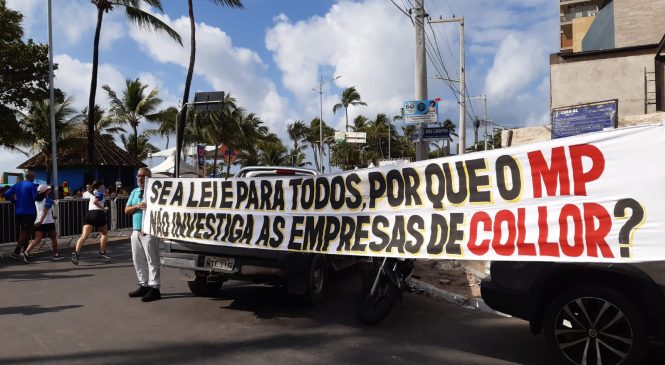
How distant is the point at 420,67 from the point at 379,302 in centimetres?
798

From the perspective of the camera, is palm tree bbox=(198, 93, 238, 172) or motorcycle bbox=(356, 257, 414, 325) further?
palm tree bbox=(198, 93, 238, 172)

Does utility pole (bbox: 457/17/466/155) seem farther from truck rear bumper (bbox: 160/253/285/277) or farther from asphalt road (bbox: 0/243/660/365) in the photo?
truck rear bumper (bbox: 160/253/285/277)

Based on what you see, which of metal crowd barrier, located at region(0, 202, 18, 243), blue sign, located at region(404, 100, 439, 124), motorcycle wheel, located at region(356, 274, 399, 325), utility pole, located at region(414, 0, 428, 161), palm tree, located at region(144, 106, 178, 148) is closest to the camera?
motorcycle wheel, located at region(356, 274, 399, 325)

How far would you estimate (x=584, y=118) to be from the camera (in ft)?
37.0

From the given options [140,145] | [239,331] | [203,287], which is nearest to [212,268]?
[239,331]

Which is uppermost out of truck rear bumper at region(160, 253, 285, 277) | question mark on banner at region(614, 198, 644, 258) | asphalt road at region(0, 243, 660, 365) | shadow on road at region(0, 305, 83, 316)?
question mark on banner at region(614, 198, 644, 258)

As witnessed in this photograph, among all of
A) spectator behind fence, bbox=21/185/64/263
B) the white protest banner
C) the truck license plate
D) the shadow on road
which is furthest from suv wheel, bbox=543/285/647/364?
spectator behind fence, bbox=21/185/64/263

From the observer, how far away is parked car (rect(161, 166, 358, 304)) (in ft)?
18.7

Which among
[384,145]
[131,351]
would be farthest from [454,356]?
[384,145]

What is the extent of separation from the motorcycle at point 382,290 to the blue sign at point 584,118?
24.8 feet

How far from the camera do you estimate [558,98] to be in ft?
50.2

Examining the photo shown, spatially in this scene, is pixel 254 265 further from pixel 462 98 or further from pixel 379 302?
pixel 462 98

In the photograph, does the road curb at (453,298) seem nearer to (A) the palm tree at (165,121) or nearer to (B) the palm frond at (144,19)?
(B) the palm frond at (144,19)

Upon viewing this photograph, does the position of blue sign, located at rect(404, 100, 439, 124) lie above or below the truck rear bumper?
above
